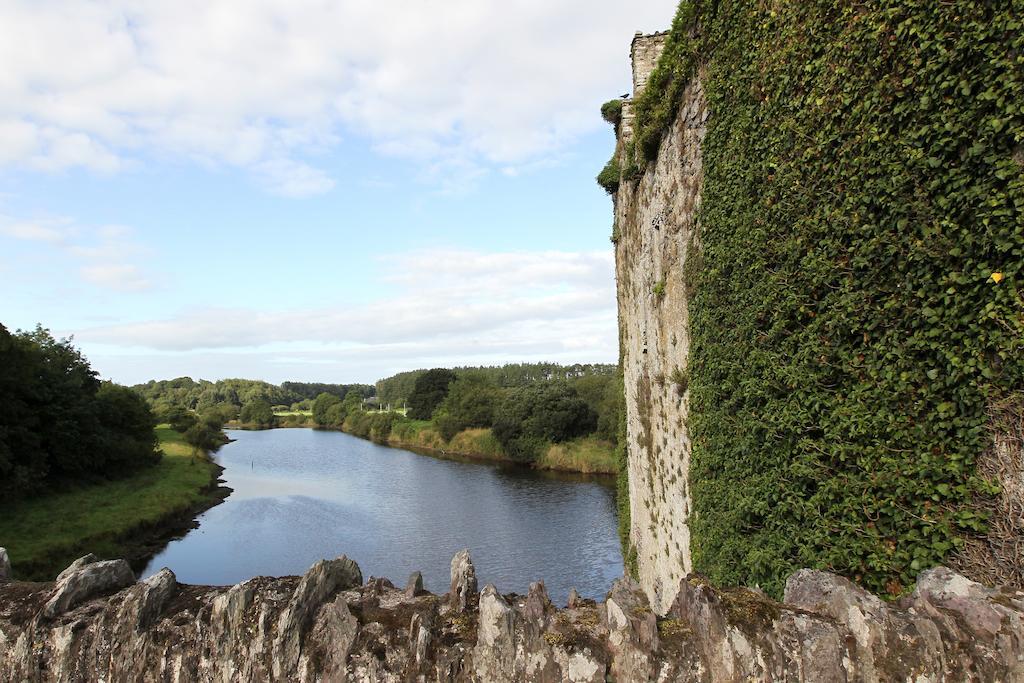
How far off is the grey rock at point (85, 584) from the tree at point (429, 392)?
7916 cm

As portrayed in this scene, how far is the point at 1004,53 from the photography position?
346cm

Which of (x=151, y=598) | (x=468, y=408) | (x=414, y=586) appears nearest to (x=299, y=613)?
(x=414, y=586)

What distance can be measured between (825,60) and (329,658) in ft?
19.9

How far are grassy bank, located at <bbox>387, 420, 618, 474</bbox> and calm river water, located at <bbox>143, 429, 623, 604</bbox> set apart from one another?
9.60 feet

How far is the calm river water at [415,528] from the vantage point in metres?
23.1

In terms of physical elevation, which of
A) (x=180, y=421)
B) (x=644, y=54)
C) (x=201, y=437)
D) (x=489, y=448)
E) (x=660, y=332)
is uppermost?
(x=644, y=54)

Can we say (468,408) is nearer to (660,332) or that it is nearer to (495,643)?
(660,332)

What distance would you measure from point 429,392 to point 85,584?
268 feet

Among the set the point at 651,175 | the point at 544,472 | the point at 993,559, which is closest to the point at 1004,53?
the point at 993,559

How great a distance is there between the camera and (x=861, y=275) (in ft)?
15.0

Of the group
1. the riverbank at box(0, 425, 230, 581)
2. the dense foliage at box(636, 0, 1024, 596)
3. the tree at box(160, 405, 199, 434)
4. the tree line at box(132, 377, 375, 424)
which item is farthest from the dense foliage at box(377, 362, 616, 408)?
the dense foliage at box(636, 0, 1024, 596)

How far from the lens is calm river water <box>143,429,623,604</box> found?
2312 cm

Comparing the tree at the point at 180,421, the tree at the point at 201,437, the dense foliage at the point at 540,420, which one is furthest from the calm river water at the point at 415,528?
the tree at the point at 180,421

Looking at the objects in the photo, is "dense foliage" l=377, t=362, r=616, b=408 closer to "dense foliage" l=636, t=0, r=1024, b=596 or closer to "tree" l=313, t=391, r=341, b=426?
"tree" l=313, t=391, r=341, b=426
